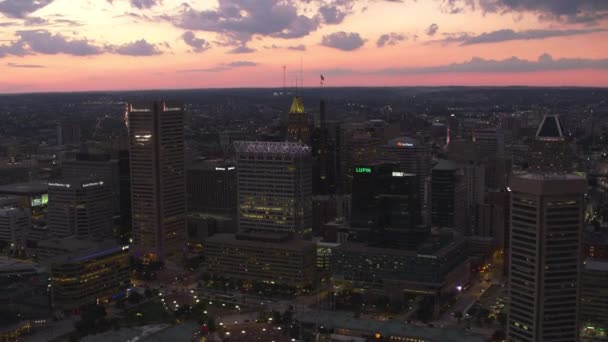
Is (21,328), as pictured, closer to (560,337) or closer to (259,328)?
(259,328)

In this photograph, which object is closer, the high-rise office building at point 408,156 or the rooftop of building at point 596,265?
the rooftop of building at point 596,265

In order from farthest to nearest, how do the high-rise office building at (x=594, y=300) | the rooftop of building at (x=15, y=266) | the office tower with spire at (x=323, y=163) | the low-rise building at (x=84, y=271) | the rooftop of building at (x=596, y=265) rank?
A: 1. the office tower with spire at (x=323, y=163)
2. the rooftop of building at (x=15, y=266)
3. the low-rise building at (x=84, y=271)
4. the rooftop of building at (x=596, y=265)
5. the high-rise office building at (x=594, y=300)

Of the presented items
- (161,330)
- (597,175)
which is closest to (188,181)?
(161,330)

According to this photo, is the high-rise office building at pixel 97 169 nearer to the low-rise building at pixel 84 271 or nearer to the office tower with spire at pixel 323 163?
the low-rise building at pixel 84 271

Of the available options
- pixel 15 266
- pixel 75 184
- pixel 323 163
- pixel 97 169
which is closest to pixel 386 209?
pixel 15 266

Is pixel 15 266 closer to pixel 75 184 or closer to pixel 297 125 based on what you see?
pixel 75 184

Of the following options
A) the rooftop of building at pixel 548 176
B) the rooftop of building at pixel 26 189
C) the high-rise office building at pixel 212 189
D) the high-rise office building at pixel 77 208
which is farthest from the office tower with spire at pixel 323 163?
the rooftop of building at pixel 548 176

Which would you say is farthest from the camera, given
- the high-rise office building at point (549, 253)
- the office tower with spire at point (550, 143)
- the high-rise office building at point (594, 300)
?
the high-rise office building at point (594, 300)
